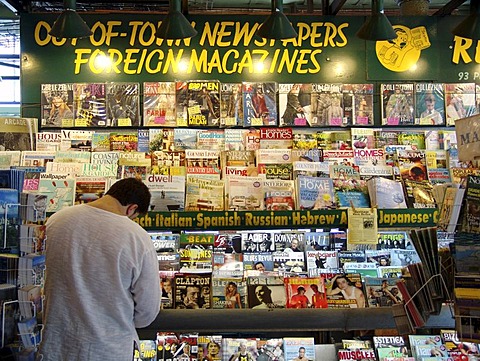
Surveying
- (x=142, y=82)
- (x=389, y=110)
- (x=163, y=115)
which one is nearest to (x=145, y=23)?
(x=142, y=82)

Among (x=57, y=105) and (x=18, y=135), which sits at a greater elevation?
(x=57, y=105)

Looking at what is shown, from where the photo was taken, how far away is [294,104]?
218 inches

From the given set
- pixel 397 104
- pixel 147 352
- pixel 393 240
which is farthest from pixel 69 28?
pixel 397 104

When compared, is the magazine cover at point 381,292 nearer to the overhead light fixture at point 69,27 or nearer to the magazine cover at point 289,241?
the magazine cover at point 289,241

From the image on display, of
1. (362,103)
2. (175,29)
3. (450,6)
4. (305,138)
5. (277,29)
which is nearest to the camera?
(175,29)

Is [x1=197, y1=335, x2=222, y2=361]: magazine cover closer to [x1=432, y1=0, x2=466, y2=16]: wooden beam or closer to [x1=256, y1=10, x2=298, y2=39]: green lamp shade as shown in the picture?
[x1=256, y1=10, x2=298, y2=39]: green lamp shade

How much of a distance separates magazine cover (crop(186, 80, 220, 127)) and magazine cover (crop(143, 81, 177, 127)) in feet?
0.49

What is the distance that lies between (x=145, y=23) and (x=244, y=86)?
1.11 meters

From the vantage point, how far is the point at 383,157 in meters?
4.50

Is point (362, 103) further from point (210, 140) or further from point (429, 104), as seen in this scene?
point (210, 140)

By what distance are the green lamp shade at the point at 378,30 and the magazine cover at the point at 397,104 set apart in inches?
49.6

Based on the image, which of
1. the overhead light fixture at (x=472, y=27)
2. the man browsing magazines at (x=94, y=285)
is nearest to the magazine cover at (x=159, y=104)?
the overhead light fixture at (x=472, y=27)

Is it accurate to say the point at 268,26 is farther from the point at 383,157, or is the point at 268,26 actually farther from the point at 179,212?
the point at 179,212

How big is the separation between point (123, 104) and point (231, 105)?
38.3 inches
